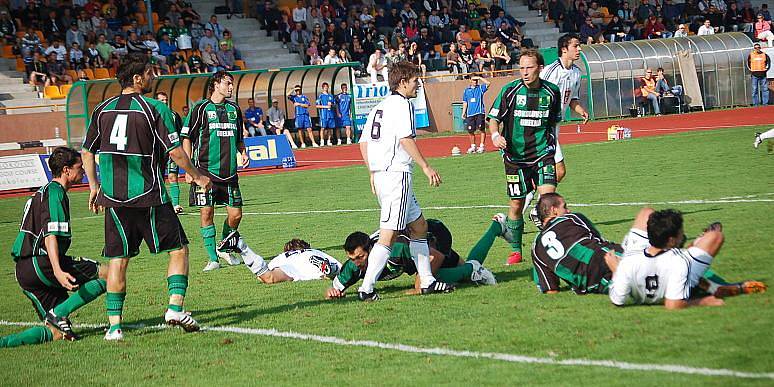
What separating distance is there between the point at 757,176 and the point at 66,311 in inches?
453

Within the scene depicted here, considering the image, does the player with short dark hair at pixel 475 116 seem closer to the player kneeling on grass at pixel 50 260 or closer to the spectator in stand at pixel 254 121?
the spectator in stand at pixel 254 121

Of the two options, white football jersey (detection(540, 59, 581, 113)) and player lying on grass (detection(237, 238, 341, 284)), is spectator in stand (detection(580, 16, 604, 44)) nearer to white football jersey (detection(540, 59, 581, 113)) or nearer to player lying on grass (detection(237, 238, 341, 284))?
white football jersey (detection(540, 59, 581, 113))

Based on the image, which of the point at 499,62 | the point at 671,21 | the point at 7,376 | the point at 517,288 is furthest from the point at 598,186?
the point at 671,21

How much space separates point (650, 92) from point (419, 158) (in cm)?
3076

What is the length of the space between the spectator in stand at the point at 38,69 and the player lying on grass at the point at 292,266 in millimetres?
26204

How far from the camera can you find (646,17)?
4897 centimetres

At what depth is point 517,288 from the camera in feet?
30.2

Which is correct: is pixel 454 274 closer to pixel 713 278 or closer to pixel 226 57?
pixel 713 278

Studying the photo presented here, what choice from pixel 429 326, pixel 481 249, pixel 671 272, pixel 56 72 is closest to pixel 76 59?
pixel 56 72

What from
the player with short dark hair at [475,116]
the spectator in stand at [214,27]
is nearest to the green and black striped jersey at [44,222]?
the player with short dark hair at [475,116]

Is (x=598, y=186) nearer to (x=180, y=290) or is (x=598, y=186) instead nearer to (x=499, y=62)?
(x=180, y=290)

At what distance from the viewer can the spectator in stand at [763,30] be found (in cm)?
4234

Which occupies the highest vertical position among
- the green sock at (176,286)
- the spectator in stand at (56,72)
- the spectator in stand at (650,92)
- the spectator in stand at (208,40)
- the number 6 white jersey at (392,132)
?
the spectator in stand at (208,40)

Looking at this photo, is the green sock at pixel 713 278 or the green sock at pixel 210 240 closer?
the green sock at pixel 713 278
